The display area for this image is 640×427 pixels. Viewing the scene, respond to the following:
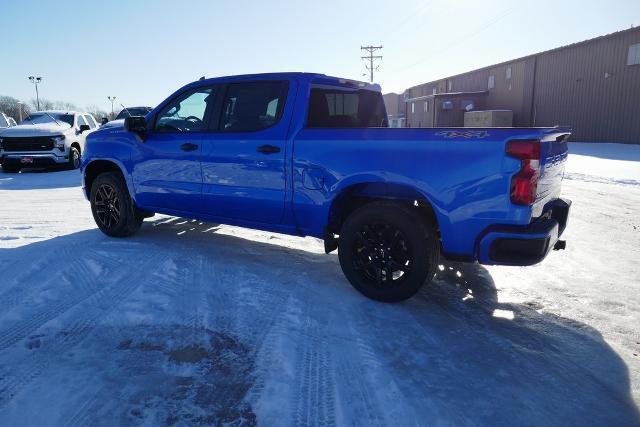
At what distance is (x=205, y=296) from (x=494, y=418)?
7.99ft

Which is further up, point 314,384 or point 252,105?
point 252,105

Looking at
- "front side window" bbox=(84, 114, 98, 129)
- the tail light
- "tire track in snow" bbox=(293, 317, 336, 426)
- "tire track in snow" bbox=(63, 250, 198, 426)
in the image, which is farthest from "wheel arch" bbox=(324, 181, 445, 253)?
"front side window" bbox=(84, 114, 98, 129)

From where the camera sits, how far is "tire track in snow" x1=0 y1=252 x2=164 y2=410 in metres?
2.55

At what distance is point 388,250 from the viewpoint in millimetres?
3750

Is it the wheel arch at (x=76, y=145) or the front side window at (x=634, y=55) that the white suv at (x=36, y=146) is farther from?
the front side window at (x=634, y=55)

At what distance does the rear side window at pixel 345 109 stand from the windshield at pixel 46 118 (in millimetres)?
12391

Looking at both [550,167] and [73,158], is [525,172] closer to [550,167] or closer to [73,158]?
[550,167]

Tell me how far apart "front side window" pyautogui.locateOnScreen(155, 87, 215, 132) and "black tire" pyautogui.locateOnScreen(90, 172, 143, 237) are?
0.97m

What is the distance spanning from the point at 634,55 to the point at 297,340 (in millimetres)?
29177

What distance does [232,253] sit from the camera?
5090 mm

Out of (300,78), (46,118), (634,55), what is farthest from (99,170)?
(634,55)

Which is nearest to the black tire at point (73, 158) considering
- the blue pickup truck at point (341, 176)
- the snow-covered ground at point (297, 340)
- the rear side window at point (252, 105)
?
the blue pickup truck at point (341, 176)

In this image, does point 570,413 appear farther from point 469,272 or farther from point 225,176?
point 225,176

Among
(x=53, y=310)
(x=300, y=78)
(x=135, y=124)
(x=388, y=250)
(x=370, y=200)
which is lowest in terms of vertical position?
(x=53, y=310)
